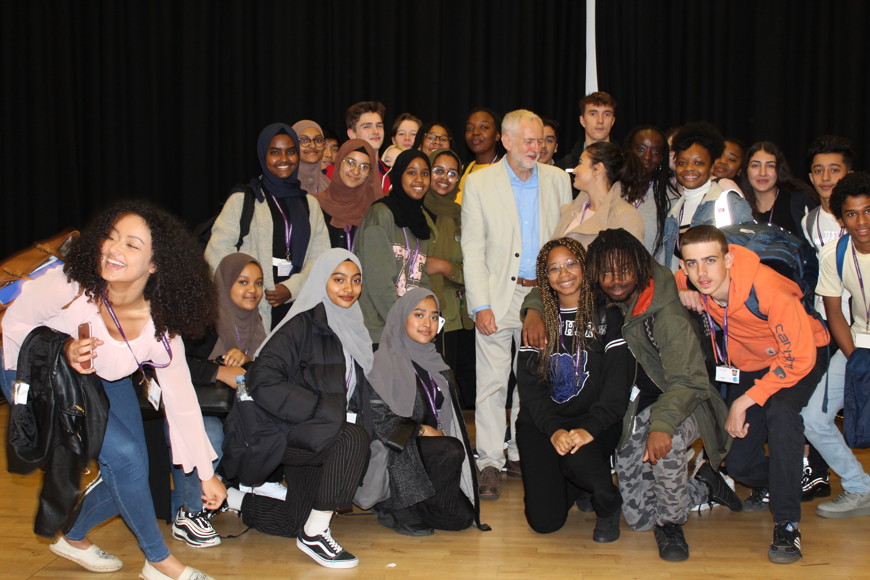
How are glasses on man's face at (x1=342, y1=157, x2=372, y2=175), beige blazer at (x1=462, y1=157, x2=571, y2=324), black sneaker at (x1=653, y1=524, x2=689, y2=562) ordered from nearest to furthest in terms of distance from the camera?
black sneaker at (x1=653, y1=524, x2=689, y2=562)
beige blazer at (x1=462, y1=157, x2=571, y2=324)
glasses on man's face at (x1=342, y1=157, x2=372, y2=175)

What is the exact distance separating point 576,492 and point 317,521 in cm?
119

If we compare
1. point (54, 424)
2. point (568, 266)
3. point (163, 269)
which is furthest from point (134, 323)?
point (568, 266)

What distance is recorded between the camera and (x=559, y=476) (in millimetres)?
3535

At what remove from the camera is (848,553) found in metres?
3.26

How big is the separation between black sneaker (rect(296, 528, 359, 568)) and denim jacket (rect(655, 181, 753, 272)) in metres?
2.19

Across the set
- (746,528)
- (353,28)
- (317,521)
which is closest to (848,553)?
(746,528)

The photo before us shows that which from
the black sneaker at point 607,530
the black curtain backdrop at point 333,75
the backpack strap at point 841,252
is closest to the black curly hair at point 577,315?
the black sneaker at point 607,530

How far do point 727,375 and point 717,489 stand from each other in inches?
23.2

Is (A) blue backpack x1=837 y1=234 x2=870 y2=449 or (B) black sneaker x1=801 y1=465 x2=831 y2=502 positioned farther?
(B) black sneaker x1=801 y1=465 x2=831 y2=502

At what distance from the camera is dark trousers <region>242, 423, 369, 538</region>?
323 cm

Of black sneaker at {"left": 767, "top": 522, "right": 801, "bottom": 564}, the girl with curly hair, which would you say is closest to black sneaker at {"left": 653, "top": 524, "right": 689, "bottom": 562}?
black sneaker at {"left": 767, "top": 522, "right": 801, "bottom": 564}

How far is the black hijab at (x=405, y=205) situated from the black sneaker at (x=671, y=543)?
1814 mm

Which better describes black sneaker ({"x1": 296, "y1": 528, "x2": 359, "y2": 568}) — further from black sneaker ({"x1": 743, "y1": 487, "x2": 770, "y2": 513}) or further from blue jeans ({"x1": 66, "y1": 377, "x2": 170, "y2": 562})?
black sneaker ({"x1": 743, "y1": 487, "x2": 770, "y2": 513})

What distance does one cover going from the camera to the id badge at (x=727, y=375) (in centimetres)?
348
